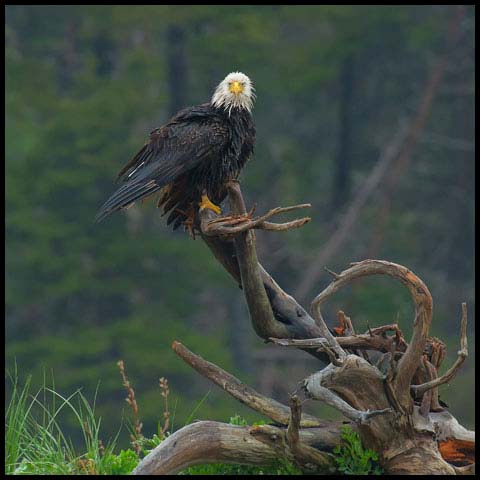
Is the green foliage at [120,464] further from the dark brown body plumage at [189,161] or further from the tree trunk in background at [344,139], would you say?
the tree trunk in background at [344,139]

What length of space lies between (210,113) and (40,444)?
1.89 meters

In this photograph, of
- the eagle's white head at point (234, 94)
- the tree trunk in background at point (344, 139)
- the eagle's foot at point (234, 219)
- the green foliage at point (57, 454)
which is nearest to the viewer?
the eagle's foot at point (234, 219)

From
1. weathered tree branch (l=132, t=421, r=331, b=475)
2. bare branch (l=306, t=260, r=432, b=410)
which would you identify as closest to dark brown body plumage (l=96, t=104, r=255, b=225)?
bare branch (l=306, t=260, r=432, b=410)

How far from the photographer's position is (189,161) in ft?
21.6

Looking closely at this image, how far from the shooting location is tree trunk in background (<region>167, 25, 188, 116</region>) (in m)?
22.1

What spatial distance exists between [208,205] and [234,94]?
2.44ft

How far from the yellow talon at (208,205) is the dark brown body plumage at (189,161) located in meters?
0.06

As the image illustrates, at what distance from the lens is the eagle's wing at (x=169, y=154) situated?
6.49m

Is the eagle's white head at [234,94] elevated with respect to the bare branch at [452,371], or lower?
elevated

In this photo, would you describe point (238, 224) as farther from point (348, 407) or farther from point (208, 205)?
point (348, 407)

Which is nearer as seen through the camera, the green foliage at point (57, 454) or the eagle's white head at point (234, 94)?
the green foliage at point (57, 454)

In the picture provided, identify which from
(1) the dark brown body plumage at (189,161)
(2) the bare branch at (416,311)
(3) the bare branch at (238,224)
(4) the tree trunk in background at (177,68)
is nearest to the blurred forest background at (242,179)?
(4) the tree trunk in background at (177,68)

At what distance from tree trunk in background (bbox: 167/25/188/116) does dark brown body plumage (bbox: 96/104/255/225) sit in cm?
1521

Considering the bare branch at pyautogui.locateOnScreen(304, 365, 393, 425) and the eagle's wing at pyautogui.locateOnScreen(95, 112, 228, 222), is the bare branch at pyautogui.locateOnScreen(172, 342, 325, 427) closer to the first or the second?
the bare branch at pyautogui.locateOnScreen(304, 365, 393, 425)
